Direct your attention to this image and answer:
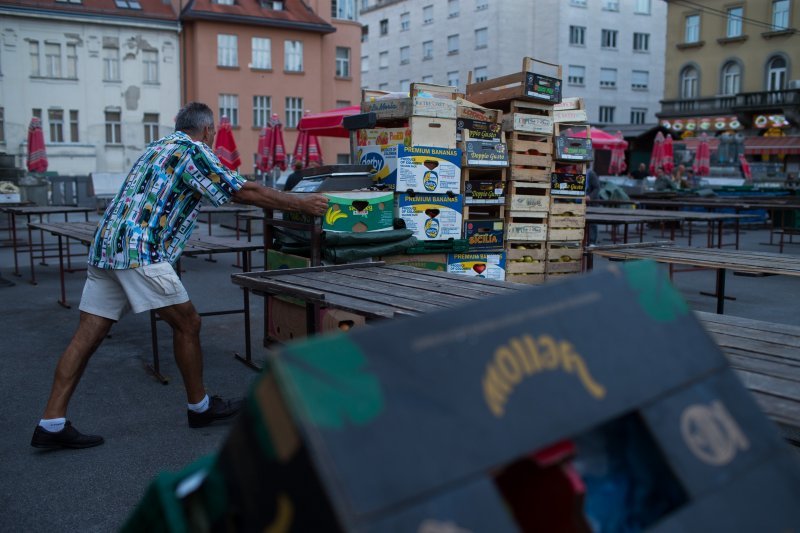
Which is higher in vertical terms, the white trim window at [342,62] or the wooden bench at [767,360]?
the white trim window at [342,62]

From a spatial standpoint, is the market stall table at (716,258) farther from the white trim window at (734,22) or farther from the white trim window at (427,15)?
the white trim window at (427,15)

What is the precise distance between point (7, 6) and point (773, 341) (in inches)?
1423

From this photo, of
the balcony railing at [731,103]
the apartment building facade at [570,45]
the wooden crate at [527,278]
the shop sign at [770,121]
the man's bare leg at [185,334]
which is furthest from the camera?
the apartment building facade at [570,45]

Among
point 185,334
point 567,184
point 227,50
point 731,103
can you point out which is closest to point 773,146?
point 731,103

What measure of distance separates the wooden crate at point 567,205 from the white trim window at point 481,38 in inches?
1678

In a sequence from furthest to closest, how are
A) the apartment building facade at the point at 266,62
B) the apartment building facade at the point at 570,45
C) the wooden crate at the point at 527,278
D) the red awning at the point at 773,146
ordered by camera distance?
the apartment building facade at the point at 570,45 → the apartment building facade at the point at 266,62 → the red awning at the point at 773,146 → the wooden crate at the point at 527,278

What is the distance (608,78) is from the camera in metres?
48.7

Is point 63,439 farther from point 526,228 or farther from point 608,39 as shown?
point 608,39

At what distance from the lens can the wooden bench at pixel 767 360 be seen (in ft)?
6.43

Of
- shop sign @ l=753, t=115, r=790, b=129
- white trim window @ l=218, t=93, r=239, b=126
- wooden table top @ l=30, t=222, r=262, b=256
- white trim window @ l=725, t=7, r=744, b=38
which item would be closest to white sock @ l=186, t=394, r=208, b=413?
wooden table top @ l=30, t=222, r=262, b=256

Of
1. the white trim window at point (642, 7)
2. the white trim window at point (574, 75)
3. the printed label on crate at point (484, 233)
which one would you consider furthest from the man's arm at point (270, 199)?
the white trim window at point (642, 7)

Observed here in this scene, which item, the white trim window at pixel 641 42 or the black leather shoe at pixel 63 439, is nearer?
the black leather shoe at pixel 63 439

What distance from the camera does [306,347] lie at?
114 centimetres

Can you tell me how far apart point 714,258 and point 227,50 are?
34.9m
